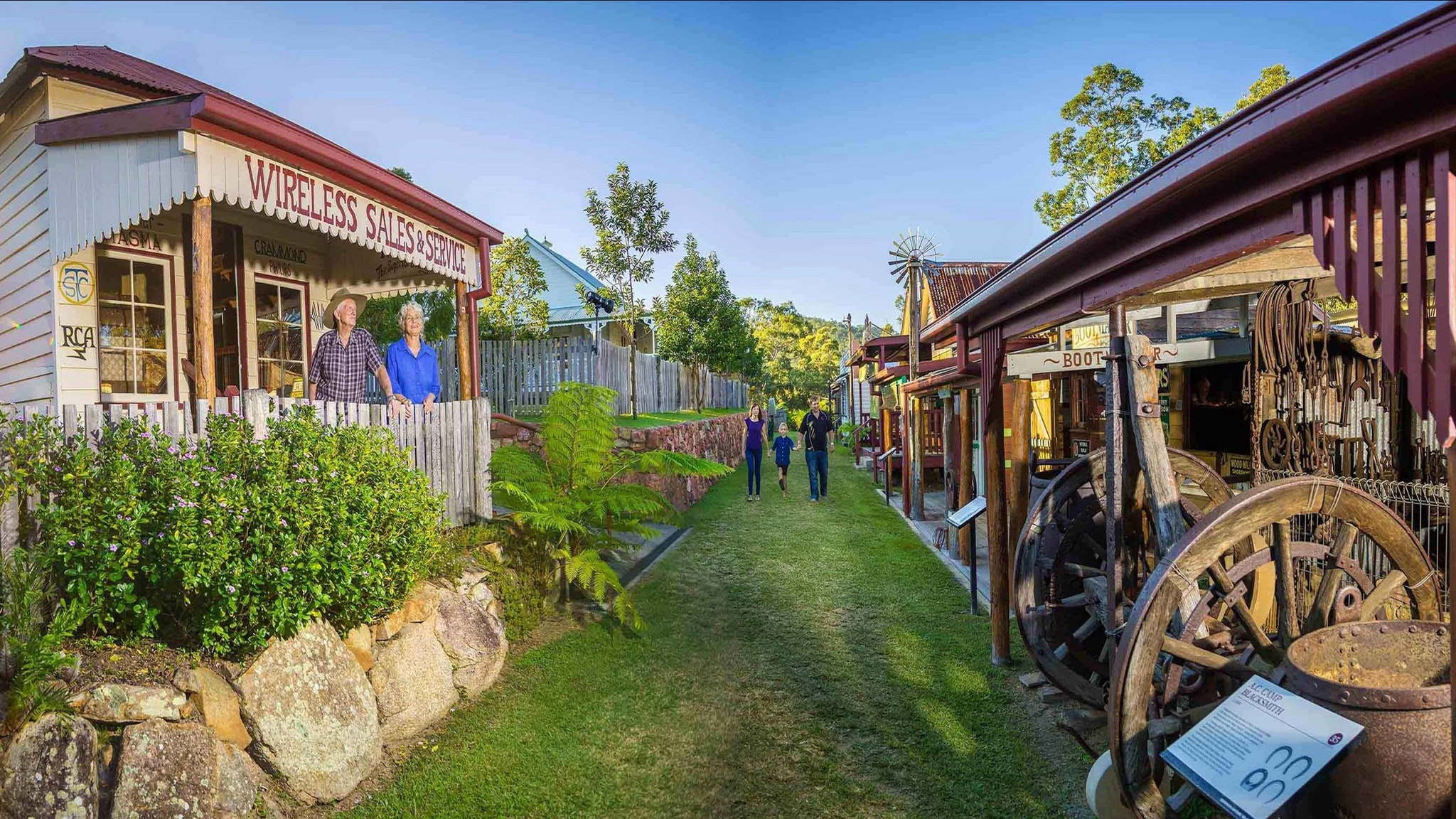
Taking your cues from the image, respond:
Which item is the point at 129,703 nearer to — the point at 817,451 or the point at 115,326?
the point at 115,326

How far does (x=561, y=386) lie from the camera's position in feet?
21.9

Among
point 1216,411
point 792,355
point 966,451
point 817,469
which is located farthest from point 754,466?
point 792,355

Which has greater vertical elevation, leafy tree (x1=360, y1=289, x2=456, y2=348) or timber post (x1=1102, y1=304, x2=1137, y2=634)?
leafy tree (x1=360, y1=289, x2=456, y2=348)

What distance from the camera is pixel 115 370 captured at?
6.74 metres

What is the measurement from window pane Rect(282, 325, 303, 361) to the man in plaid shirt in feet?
9.92

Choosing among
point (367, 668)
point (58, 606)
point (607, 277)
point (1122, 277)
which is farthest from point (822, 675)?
point (607, 277)

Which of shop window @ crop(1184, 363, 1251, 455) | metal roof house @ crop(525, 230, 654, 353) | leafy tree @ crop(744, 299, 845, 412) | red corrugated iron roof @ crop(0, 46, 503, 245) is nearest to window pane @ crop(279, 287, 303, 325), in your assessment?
red corrugated iron roof @ crop(0, 46, 503, 245)

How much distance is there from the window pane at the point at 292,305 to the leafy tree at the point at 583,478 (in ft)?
13.2

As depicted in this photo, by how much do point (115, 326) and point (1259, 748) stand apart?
8992mm

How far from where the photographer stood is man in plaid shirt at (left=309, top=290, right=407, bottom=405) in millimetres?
5871

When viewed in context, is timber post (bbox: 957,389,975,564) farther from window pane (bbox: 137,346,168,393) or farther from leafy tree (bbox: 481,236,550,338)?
leafy tree (bbox: 481,236,550,338)

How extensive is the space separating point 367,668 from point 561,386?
10.1ft

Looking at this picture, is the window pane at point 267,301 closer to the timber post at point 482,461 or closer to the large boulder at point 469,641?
the timber post at point 482,461

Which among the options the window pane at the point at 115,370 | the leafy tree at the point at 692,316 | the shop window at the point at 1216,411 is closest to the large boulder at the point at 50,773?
the window pane at the point at 115,370
